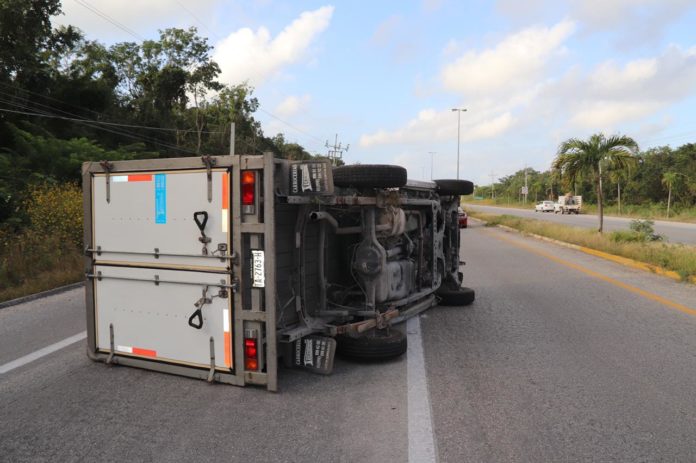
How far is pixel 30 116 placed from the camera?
24.1 metres

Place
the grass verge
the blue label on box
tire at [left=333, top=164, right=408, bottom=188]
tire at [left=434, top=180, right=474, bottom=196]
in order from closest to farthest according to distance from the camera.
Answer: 1. the blue label on box
2. tire at [left=333, top=164, right=408, bottom=188]
3. tire at [left=434, top=180, right=474, bottom=196]
4. the grass verge

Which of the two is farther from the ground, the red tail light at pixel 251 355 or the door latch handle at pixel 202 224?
the door latch handle at pixel 202 224

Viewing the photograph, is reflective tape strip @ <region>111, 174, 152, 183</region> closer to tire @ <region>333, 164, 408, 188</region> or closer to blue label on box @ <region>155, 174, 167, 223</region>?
blue label on box @ <region>155, 174, 167, 223</region>

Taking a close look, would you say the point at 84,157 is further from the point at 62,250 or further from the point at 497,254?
the point at 497,254

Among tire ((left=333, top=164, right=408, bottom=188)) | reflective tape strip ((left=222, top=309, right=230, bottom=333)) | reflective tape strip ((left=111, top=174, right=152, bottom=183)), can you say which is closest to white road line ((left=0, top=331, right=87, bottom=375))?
reflective tape strip ((left=111, top=174, right=152, bottom=183))

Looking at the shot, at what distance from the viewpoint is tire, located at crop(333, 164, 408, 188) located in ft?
16.9

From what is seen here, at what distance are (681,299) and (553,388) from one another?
5248 mm

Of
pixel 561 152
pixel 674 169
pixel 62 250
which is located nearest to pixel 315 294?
pixel 62 250

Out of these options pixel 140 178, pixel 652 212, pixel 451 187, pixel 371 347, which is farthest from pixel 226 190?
pixel 652 212

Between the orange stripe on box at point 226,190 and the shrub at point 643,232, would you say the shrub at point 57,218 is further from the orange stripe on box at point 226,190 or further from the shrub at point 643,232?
the shrub at point 643,232

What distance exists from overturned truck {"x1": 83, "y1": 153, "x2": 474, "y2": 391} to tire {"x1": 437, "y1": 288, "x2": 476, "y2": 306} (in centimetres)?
219

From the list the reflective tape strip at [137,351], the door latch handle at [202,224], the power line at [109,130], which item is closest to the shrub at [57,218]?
the reflective tape strip at [137,351]

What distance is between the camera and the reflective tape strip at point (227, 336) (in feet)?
14.1

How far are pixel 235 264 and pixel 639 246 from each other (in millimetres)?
12947
